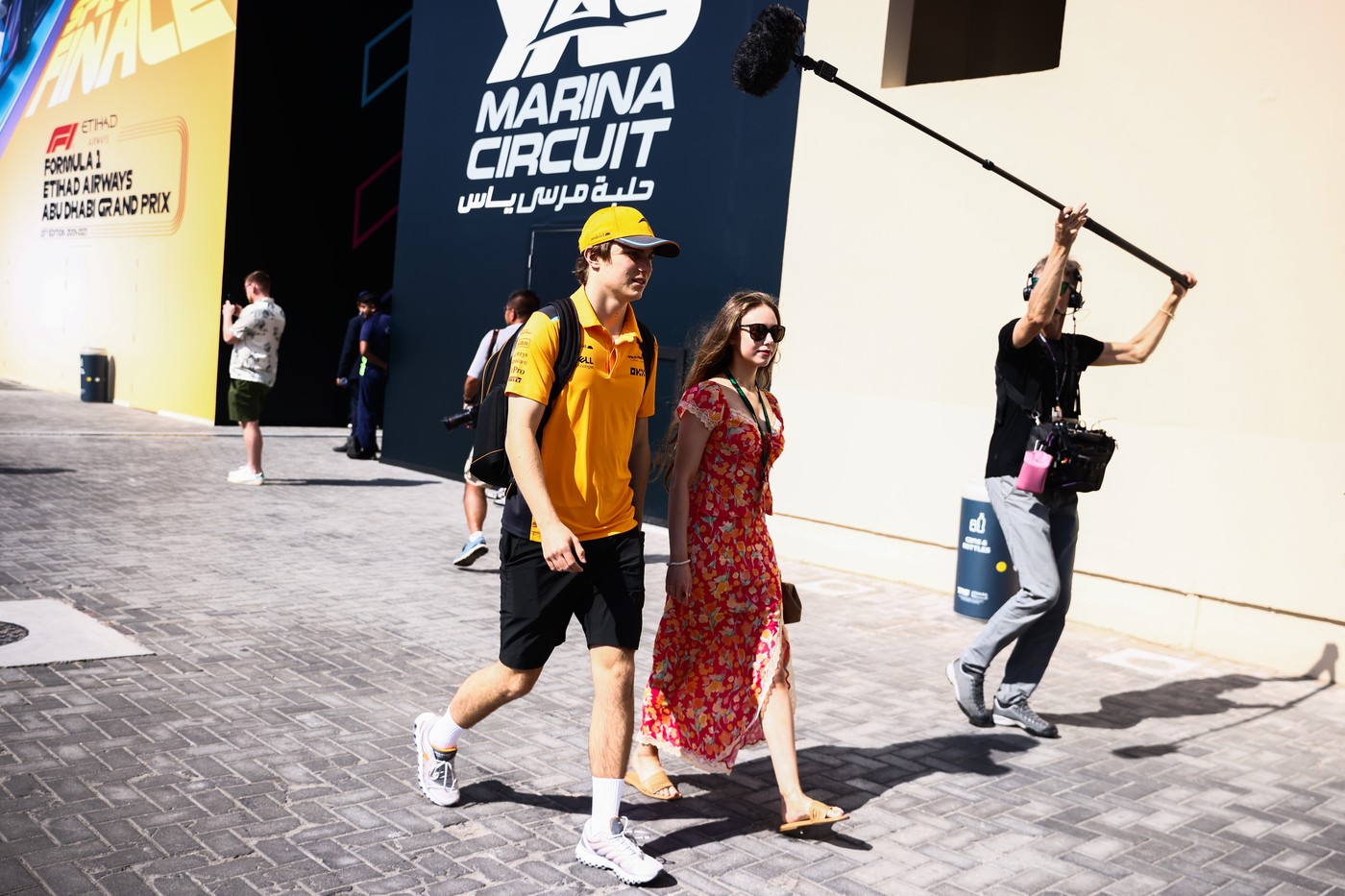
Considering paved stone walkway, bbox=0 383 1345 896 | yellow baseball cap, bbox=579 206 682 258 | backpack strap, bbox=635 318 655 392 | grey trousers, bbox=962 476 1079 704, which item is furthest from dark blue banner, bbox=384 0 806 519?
yellow baseball cap, bbox=579 206 682 258

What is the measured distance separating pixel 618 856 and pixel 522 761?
112cm

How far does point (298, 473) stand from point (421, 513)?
2.71 metres

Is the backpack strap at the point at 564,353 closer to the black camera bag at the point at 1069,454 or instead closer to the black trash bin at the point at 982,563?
the black camera bag at the point at 1069,454

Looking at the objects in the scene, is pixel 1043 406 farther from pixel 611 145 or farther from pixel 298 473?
pixel 298 473

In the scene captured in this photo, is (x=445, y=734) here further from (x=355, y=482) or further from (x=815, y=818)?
(x=355, y=482)

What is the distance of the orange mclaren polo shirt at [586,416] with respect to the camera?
3793 millimetres

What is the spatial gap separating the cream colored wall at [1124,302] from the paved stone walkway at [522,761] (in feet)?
2.17

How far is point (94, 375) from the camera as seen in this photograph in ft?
66.7

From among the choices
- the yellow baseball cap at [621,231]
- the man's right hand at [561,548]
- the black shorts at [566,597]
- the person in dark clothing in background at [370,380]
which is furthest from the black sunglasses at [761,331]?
the person in dark clothing in background at [370,380]

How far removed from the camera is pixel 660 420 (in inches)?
450

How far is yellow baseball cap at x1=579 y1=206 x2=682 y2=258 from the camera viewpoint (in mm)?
3869

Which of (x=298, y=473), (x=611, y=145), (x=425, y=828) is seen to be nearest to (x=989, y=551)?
(x=425, y=828)

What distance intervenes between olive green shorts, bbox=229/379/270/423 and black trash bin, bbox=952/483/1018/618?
6.94m

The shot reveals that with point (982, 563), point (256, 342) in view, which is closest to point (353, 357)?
point (256, 342)
